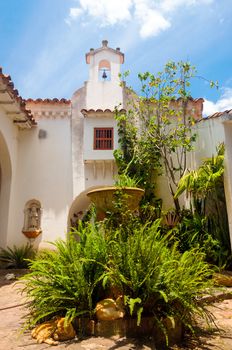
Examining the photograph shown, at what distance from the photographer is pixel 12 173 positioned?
9.62 meters

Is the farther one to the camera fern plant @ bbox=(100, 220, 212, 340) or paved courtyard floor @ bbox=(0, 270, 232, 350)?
fern plant @ bbox=(100, 220, 212, 340)

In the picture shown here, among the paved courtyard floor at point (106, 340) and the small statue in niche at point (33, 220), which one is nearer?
the paved courtyard floor at point (106, 340)

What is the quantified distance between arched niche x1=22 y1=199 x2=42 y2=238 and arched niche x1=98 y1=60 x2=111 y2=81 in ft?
16.2

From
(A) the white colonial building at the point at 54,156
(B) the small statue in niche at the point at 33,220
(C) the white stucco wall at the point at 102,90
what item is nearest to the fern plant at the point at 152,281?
(A) the white colonial building at the point at 54,156

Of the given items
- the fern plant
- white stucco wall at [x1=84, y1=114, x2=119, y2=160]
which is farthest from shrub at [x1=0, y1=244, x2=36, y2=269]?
the fern plant

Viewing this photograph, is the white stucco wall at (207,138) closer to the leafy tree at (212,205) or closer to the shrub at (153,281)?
the leafy tree at (212,205)

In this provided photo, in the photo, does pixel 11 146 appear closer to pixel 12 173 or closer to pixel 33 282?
pixel 12 173

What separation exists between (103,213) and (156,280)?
2.66 meters

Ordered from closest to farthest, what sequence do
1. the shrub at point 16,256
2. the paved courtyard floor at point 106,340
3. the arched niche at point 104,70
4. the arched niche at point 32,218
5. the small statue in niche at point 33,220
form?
the paved courtyard floor at point 106,340, the shrub at point 16,256, the arched niche at point 32,218, the small statue in niche at point 33,220, the arched niche at point 104,70

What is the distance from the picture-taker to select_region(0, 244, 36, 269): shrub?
28.2 ft

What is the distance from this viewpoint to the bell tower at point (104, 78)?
34.2 ft

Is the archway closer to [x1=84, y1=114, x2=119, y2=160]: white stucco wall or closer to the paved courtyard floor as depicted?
[x1=84, y1=114, x2=119, y2=160]: white stucco wall

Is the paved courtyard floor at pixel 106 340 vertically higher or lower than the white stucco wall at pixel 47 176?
lower

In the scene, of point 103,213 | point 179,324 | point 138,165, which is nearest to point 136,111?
point 138,165
